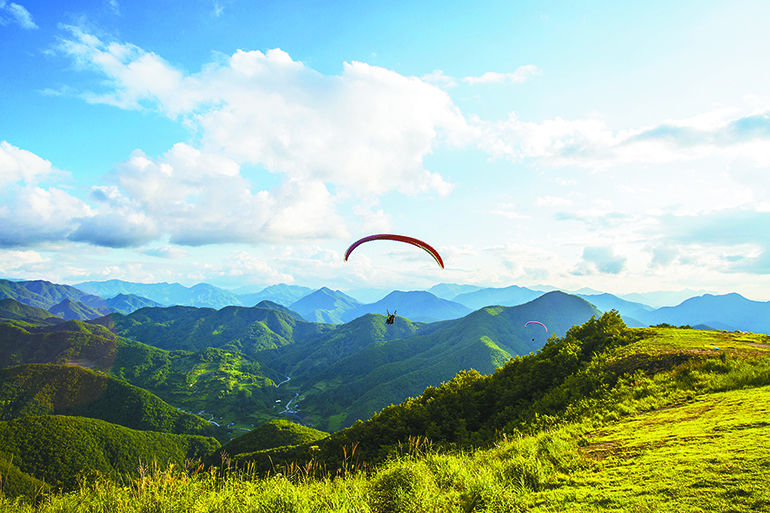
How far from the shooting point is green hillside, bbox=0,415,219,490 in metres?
95.7

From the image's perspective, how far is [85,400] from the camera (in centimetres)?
17262

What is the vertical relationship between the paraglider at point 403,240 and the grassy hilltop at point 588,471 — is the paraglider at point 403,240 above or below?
above

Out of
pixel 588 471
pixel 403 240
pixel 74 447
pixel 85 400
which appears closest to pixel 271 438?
pixel 74 447

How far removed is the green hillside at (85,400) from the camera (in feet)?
536

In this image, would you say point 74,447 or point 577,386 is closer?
point 577,386

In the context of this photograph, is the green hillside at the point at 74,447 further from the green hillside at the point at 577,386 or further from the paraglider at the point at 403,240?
the paraglider at the point at 403,240

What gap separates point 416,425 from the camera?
32188 mm

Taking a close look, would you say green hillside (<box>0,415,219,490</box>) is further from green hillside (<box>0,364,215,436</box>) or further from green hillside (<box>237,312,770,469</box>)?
green hillside (<box>237,312,770,469</box>)

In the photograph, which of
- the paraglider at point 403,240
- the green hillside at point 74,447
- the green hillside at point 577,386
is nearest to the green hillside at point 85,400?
the green hillside at point 74,447

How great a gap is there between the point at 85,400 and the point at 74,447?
93.9 metres

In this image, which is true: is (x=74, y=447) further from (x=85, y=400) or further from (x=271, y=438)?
(x=85, y=400)

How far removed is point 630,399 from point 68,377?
26590cm

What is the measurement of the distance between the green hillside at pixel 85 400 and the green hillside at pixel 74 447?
Answer: 46061mm

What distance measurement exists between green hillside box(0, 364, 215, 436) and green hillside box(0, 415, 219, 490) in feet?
151
